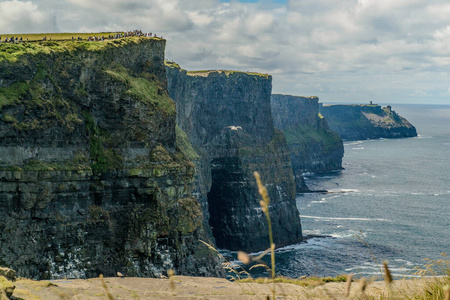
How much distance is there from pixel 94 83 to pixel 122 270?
19776 mm

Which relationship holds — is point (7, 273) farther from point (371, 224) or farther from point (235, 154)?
point (371, 224)

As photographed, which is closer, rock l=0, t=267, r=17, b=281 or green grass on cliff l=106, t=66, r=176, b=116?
rock l=0, t=267, r=17, b=281

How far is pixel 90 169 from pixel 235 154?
64311 millimetres

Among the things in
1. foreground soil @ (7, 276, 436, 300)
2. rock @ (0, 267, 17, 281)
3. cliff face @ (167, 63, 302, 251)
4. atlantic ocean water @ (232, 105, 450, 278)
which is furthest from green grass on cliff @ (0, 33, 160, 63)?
cliff face @ (167, 63, 302, 251)

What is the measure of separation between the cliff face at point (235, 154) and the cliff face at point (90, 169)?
140ft

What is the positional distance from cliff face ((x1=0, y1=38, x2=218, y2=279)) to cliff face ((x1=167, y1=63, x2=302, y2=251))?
4254 centimetres

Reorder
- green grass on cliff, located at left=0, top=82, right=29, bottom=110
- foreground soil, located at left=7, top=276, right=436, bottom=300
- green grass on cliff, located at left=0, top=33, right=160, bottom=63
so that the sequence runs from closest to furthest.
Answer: foreground soil, located at left=7, top=276, right=436, bottom=300, green grass on cliff, located at left=0, top=82, right=29, bottom=110, green grass on cliff, located at left=0, top=33, right=160, bottom=63

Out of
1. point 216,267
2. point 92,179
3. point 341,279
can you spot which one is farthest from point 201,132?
point 341,279

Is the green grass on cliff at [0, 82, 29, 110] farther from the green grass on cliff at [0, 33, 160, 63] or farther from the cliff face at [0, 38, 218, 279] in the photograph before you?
the green grass on cliff at [0, 33, 160, 63]

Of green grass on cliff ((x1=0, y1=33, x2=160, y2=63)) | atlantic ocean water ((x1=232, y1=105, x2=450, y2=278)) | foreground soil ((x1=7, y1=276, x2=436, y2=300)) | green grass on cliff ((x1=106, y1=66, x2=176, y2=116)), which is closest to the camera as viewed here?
foreground soil ((x1=7, y1=276, x2=436, y2=300))

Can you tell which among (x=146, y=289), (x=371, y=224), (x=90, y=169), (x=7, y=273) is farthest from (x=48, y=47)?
(x=371, y=224)

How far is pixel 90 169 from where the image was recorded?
53.7m

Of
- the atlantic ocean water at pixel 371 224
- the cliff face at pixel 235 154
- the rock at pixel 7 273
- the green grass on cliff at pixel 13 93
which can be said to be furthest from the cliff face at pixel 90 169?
the cliff face at pixel 235 154

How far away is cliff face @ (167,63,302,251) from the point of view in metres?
109
